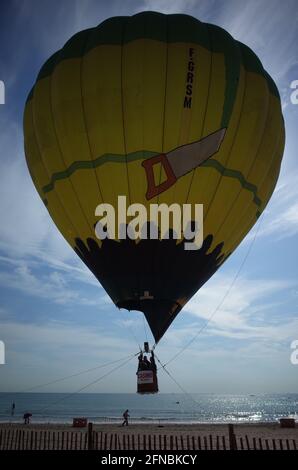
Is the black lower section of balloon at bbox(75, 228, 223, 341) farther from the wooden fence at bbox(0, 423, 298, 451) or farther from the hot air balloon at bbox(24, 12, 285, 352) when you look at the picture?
the wooden fence at bbox(0, 423, 298, 451)

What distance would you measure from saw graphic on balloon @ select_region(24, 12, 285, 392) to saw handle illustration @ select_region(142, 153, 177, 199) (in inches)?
1.1

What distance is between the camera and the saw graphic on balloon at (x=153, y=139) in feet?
→ 38.0

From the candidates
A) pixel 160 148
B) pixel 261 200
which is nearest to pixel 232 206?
pixel 261 200

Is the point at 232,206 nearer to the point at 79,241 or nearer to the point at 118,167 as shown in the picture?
the point at 118,167

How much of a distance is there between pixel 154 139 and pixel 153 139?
29 millimetres

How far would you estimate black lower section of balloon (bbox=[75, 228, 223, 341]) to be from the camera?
11938 millimetres

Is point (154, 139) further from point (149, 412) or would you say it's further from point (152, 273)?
point (149, 412)

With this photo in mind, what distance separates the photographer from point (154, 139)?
11.5 m

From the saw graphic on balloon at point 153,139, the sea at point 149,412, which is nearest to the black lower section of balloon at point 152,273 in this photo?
the saw graphic on balloon at point 153,139

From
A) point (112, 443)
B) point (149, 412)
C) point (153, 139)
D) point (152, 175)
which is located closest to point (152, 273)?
point (152, 175)

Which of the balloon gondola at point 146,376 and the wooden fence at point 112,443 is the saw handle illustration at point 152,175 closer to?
the balloon gondola at point 146,376

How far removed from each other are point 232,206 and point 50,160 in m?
6.03

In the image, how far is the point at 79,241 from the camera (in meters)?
13.2

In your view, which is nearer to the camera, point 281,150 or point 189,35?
point 189,35
